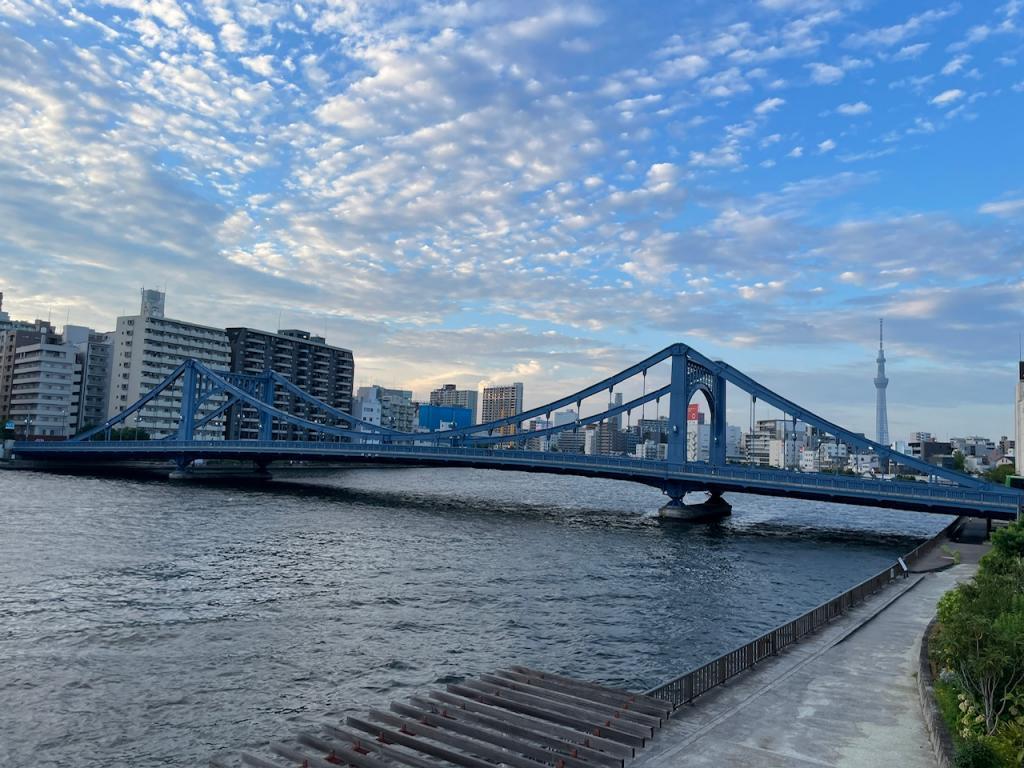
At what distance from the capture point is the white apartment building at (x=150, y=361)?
450 ft

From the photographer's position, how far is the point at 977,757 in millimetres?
10859

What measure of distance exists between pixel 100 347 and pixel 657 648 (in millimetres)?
145880

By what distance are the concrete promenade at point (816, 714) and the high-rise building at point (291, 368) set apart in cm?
14881

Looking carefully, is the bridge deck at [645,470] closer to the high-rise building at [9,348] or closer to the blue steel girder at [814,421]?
the blue steel girder at [814,421]

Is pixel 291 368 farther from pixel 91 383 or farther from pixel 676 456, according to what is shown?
pixel 676 456

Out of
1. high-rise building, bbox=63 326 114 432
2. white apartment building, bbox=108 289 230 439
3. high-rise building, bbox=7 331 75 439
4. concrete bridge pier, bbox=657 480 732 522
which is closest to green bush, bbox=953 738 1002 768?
concrete bridge pier, bbox=657 480 732 522

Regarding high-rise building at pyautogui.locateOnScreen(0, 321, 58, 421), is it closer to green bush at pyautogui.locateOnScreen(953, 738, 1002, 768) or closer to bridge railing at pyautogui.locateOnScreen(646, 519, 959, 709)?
bridge railing at pyautogui.locateOnScreen(646, 519, 959, 709)

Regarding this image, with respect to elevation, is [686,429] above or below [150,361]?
below

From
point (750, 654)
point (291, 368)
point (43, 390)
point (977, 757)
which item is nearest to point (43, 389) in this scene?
point (43, 390)

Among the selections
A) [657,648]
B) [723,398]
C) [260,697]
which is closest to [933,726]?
[657,648]

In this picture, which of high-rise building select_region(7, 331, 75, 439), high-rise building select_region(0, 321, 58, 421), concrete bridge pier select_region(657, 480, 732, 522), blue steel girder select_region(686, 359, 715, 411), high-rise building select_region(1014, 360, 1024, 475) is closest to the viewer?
concrete bridge pier select_region(657, 480, 732, 522)

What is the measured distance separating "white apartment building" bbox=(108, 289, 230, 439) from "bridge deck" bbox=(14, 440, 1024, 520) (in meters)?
31.2

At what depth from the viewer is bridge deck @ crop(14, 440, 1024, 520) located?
56.4m

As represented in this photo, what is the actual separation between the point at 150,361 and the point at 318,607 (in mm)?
124901
